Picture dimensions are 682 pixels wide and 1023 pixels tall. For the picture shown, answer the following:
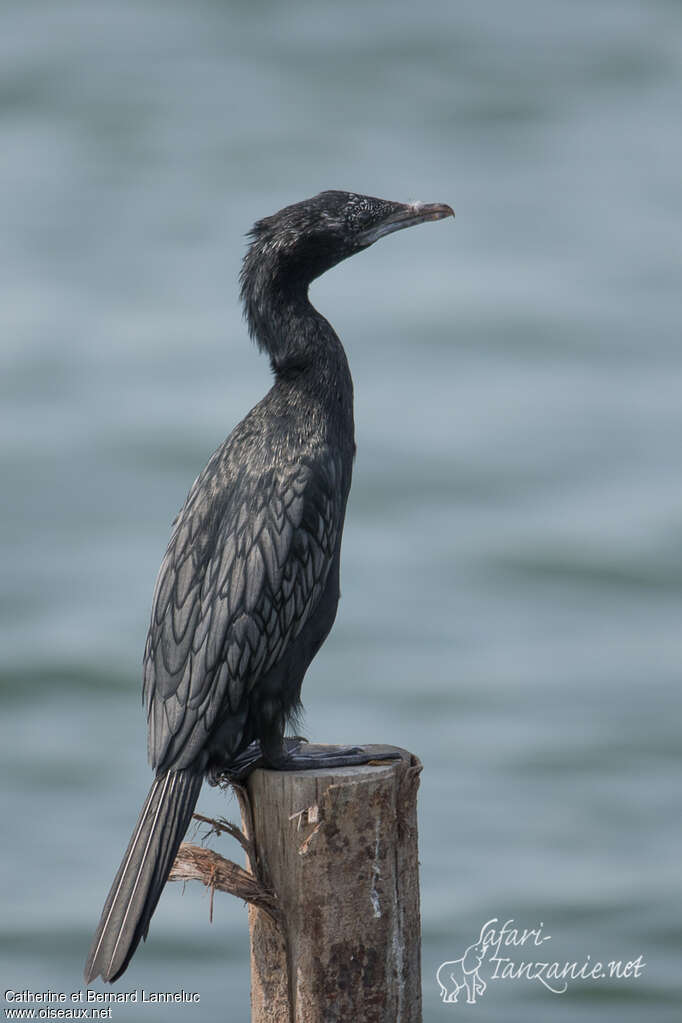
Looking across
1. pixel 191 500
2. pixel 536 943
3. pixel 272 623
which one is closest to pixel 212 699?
pixel 272 623

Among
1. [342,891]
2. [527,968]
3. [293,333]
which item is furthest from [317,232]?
[527,968]

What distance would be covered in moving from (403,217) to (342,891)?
7.08 ft

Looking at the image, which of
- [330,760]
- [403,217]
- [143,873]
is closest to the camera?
[143,873]

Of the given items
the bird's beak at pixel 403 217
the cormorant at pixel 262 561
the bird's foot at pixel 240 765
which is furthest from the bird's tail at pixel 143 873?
the bird's beak at pixel 403 217

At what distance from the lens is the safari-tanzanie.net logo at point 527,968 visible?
8484 millimetres

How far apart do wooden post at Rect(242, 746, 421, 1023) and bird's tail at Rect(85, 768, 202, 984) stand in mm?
249

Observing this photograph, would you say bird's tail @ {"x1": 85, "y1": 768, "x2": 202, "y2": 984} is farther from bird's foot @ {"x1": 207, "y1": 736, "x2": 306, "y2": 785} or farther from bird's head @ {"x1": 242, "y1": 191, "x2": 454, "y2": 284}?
bird's head @ {"x1": 242, "y1": 191, "x2": 454, "y2": 284}

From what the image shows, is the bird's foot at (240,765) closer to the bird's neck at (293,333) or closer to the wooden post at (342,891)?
the wooden post at (342,891)

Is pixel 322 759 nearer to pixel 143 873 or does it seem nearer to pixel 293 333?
pixel 143 873

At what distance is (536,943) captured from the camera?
8961mm

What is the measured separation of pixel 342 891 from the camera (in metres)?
4.60

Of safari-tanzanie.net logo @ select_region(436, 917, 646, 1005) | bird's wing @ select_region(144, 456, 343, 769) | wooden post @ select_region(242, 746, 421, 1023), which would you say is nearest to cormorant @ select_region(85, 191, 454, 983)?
bird's wing @ select_region(144, 456, 343, 769)

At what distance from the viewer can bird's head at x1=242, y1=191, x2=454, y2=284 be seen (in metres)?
5.17

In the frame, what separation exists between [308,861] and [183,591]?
91cm
